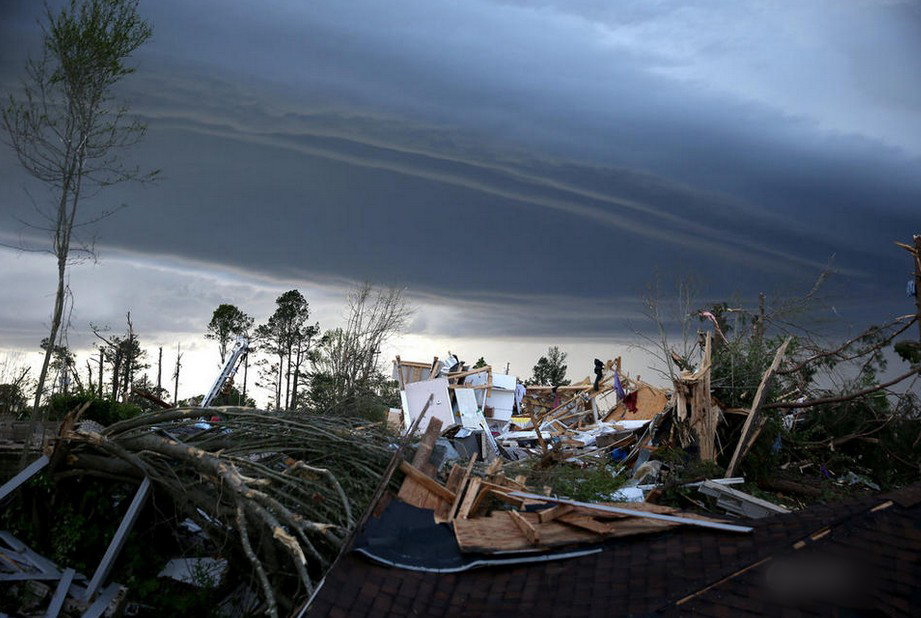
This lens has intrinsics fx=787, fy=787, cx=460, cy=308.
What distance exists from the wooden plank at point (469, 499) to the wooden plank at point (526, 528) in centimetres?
63

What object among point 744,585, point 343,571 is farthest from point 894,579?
point 343,571

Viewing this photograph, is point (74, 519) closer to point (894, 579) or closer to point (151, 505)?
point (151, 505)

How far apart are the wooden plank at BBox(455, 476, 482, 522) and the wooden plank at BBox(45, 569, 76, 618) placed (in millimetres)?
5365

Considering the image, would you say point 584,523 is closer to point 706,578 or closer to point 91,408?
point 706,578

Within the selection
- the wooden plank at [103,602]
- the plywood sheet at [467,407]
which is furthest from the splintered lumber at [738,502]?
the plywood sheet at [467,407]

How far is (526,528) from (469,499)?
52.8 inches

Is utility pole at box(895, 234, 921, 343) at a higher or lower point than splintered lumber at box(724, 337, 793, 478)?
higher

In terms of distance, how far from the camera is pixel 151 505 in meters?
10.9

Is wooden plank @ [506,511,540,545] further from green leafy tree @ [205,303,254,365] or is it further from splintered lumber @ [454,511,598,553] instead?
green leafy tree @ [205,303,254,365]

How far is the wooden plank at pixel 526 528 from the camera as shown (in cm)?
646

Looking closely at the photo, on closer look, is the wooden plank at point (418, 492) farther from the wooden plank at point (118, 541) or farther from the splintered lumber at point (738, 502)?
the splintered lumber at point (738, 502)

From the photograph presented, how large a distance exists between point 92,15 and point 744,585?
46.7ft

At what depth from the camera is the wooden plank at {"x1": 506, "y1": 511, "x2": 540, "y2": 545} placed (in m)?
6.46

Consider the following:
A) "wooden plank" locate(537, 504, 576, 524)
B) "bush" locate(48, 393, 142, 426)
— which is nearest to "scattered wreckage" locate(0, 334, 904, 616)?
"wooden plank" locate(537, 504, 576, 524)
